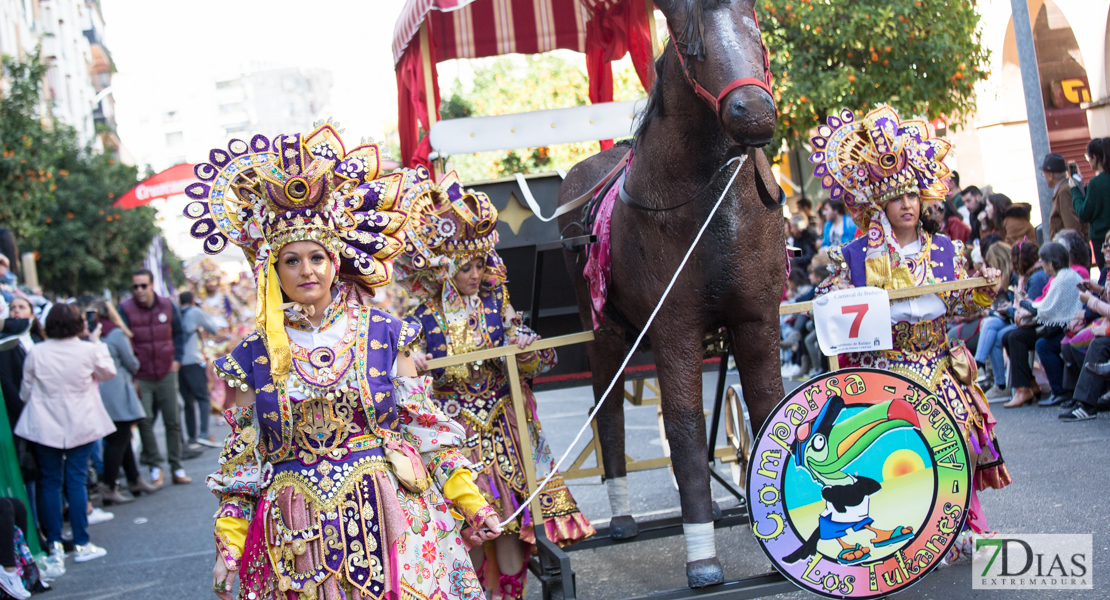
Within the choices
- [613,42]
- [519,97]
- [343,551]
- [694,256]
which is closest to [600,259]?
[694,256]

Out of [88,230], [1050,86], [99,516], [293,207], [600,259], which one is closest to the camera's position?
[293,207]

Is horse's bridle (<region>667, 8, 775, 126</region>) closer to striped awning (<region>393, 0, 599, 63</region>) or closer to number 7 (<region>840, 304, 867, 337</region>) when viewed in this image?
number 7 (<region>840, 304, 867, 337</region>)

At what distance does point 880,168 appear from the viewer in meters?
4.58

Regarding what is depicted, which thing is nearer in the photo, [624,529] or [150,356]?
[624,529]

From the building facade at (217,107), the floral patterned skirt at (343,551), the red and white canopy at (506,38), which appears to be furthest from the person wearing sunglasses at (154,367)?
the building facade at (217,107)

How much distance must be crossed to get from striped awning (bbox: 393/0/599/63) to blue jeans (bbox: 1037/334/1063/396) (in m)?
4.46

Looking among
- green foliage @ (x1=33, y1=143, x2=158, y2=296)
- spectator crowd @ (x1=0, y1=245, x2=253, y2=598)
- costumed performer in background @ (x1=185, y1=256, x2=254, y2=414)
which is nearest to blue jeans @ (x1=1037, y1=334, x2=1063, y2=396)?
spectator crowd @ (x1=0, y1=245, x2=253, y2=598)

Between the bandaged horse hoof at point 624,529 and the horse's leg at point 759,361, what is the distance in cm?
117

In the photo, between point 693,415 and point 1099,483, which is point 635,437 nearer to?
point 1099,483

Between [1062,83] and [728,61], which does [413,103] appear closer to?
[728,61]

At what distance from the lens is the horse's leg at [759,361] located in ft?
12.6

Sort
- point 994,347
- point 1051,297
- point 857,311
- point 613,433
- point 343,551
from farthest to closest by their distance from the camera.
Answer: point 994,347 < point 1051,297 < point 613,433 < point 857,311 < point 343,551

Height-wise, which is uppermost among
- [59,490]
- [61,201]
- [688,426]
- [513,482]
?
[61,201]

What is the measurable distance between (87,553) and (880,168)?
6.27m
